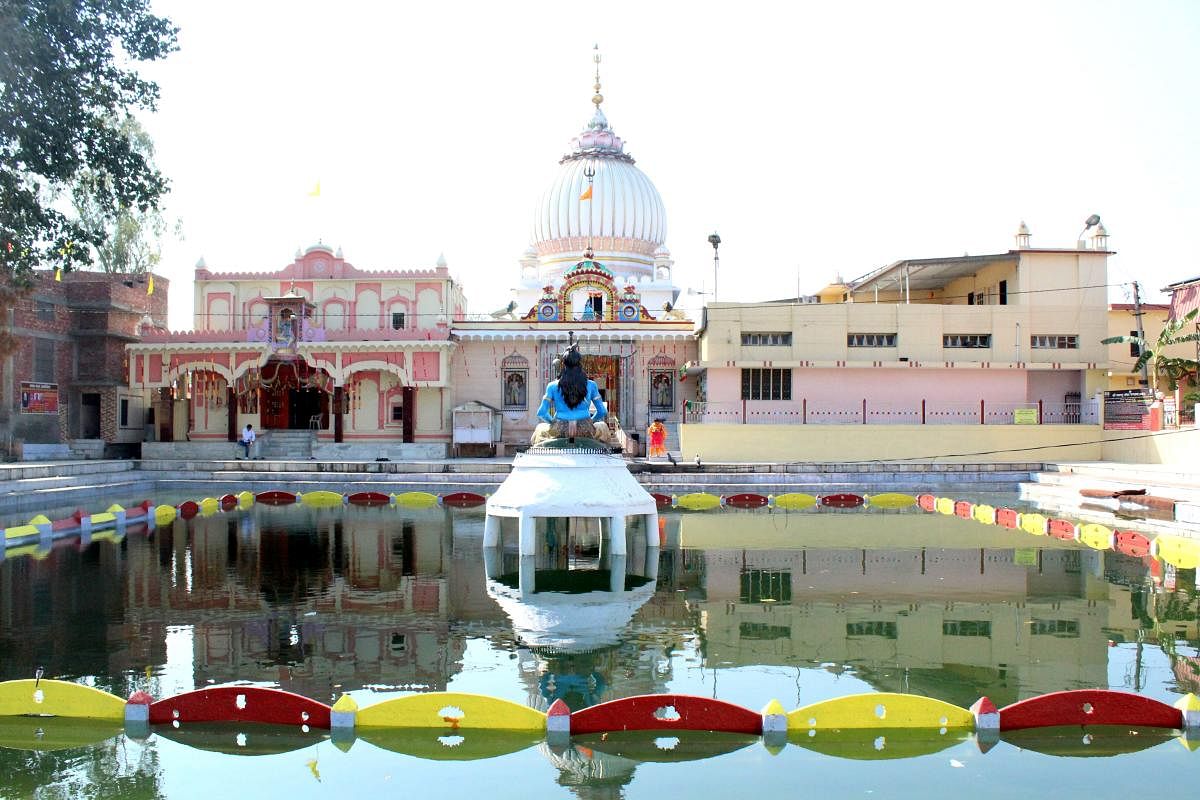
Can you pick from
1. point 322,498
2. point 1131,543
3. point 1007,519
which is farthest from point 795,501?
point 322,498

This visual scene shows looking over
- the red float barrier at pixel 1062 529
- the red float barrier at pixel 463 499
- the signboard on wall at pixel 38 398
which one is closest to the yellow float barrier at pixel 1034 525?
the red float barrier at pixel 1062 529

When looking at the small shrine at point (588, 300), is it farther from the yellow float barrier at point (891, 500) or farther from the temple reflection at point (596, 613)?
the temple reflection at point (596, 613)

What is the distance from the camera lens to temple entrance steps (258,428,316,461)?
32594 millimetres

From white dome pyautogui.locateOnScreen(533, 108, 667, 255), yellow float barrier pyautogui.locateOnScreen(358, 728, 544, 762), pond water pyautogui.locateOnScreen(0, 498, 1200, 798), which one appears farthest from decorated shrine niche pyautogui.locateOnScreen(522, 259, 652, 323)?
yellow float barrier pyautogui.locateOnScreen(358, 728, 544, 762)

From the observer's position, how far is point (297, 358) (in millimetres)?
Result: 34938

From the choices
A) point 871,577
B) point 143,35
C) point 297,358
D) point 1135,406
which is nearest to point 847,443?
point 1135,406

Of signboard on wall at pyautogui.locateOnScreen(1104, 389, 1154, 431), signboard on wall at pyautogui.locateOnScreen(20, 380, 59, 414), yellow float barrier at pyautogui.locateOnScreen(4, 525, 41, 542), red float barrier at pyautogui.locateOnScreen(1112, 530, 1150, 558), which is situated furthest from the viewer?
signboard on wall at pyautogui.locateOnScreen(20, 380, 59, 414)

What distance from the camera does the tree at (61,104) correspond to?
61.3 ft

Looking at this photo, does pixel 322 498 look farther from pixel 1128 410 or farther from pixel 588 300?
pixel 1128 410

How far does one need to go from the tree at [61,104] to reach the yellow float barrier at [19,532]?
21.2ft

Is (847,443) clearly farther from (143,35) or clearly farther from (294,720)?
(294,720)

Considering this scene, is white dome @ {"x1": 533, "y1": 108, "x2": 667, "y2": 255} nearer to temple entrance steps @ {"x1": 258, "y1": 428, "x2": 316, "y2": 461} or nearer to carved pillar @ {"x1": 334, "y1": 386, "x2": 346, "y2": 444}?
carved pillar @ {"x1": 334, "y1": 386, "x2": 346, "y2": 444}

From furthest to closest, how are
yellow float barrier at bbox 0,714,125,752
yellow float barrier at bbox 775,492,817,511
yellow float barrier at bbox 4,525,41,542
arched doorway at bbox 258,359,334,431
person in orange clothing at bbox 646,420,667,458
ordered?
arched doorway at bbox 258,359,334,431 → person in orange clothing at bbox 646,420,667,458 → yellow float barrier at bbox 775,492,817,511 → yellow float barrier at bbox 4,525,41,542 → yellow float barrier at bbox 0,714,125,752

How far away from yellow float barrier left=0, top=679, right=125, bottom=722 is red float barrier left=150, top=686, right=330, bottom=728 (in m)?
0.37
